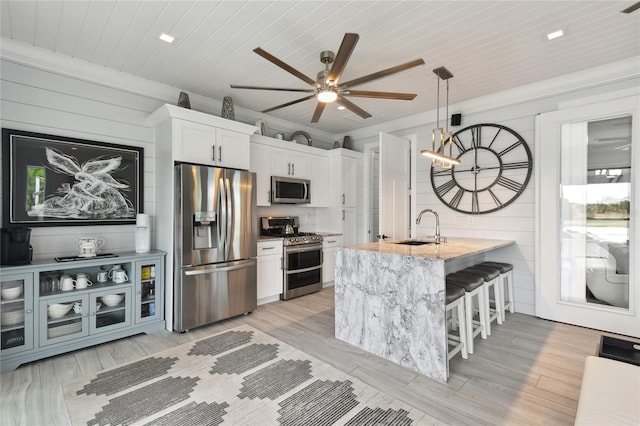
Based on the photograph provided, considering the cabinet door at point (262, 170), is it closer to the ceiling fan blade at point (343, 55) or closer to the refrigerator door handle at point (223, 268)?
the refrigerator door handle at point (223, 268)

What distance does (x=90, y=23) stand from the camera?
7.97ft

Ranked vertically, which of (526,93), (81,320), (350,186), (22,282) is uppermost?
(526,93)

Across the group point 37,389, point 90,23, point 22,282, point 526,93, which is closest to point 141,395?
point 37,389

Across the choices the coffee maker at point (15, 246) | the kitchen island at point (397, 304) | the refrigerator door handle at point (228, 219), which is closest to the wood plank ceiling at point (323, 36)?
the refrigerator door handle at point (228, 219)

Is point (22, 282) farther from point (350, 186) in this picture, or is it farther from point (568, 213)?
point (568, 213)

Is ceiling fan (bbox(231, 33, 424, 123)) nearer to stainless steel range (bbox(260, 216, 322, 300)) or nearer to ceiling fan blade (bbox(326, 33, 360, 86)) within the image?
ceiling fan blade (bbox(326, 33, 360, 86))

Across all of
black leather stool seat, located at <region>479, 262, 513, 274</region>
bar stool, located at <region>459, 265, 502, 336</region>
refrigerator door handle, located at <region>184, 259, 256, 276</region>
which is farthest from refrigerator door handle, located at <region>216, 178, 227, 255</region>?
black leather stool seat, located at <region>479, 262, 513, 274</region>

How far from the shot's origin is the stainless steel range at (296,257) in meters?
4.31

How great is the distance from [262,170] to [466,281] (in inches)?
116

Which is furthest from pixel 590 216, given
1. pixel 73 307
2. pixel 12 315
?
pixel 12 315

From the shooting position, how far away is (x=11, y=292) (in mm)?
2447

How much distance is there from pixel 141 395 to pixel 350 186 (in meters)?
4.07

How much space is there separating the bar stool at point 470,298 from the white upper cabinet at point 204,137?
2.72 meters

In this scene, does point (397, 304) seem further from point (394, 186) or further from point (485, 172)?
point (485, 172)
